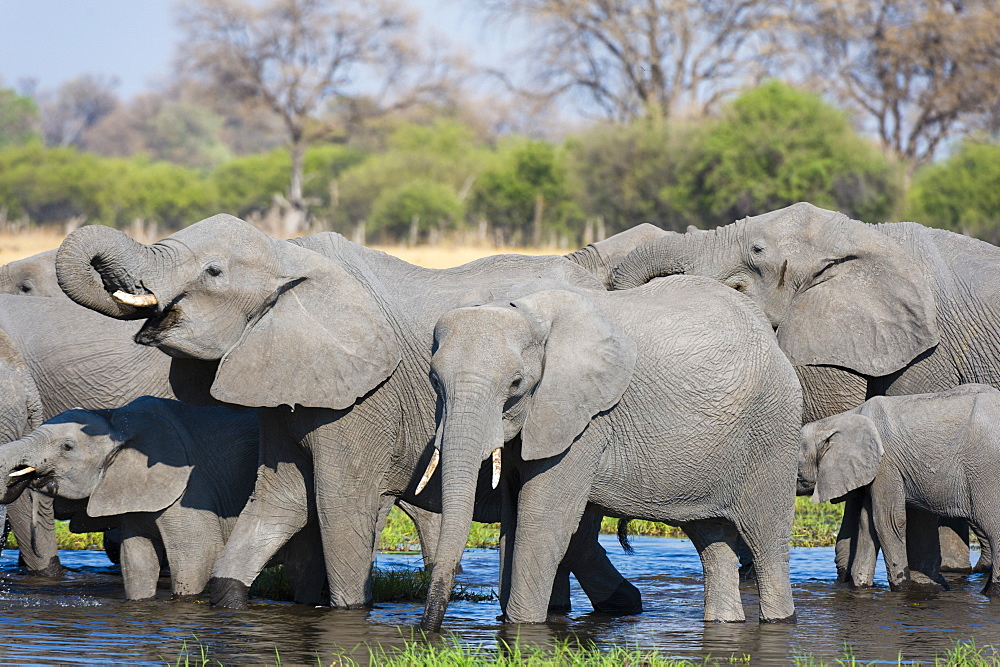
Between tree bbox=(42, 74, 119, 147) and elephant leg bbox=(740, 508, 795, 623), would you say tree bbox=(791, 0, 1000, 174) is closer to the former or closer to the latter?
elephant leg bbox=(740, 508, 795, 623)

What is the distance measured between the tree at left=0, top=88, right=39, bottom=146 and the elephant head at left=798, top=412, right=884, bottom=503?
205ft

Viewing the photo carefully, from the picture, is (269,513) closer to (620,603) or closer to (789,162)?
(620,603)

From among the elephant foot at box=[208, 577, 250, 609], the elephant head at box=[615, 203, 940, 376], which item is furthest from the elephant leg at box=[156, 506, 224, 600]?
the elephant head at box=[615, 203, 940, 376]

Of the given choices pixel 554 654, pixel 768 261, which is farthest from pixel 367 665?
pixel 768 261

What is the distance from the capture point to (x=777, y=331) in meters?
8.79

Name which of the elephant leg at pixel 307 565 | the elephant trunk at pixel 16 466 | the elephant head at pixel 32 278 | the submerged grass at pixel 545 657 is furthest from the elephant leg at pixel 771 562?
the elephant head at pixel 32 278

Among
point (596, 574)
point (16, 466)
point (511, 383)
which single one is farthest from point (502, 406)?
point (16, 466)

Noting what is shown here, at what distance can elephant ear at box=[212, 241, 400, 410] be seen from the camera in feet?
22.3

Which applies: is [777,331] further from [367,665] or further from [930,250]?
[367,665]

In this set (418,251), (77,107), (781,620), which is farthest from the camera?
(77,107)

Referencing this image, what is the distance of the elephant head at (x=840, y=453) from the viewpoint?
8.41 meters

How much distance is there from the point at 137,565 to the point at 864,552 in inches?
163

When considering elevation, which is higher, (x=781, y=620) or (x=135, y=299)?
(x=135, y=299)

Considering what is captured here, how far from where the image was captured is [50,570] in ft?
28.2
